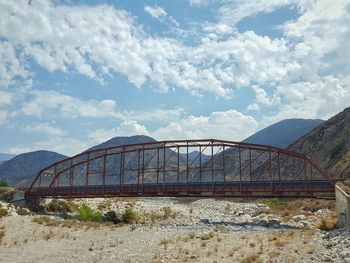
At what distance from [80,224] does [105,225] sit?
302 cm

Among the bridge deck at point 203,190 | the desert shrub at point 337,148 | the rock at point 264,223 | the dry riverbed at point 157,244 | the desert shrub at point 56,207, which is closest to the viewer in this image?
the dry riverbed at point 157,244

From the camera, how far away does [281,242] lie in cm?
3131

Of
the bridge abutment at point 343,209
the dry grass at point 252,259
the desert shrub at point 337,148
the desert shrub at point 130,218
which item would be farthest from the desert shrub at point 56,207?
the desert shrub at point 337,148

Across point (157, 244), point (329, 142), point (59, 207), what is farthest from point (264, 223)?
point (329, 142)

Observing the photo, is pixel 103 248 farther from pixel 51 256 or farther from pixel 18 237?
pixel 18 237

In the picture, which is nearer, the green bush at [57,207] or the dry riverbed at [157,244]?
the dry riverbed at [157,244]

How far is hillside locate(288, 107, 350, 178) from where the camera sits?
4178 inches

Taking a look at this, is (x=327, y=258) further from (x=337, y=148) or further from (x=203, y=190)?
(x=337, y=148)

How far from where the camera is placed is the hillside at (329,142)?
106 meters

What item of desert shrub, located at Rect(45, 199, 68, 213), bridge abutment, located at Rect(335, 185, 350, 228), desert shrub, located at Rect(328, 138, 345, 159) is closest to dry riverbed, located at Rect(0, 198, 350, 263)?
bridge abutment, located at Rect(335, 185, 350, 228)

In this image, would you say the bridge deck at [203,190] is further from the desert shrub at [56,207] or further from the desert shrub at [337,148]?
the desert shrub at [337,148]

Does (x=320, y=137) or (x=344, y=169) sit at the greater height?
(x=320, y=137)

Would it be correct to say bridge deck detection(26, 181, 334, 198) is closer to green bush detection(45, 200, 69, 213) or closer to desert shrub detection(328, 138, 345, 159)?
green bush detection(45, 200, 69, 213)

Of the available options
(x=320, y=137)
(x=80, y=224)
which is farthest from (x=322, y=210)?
(x=320, y=137)
